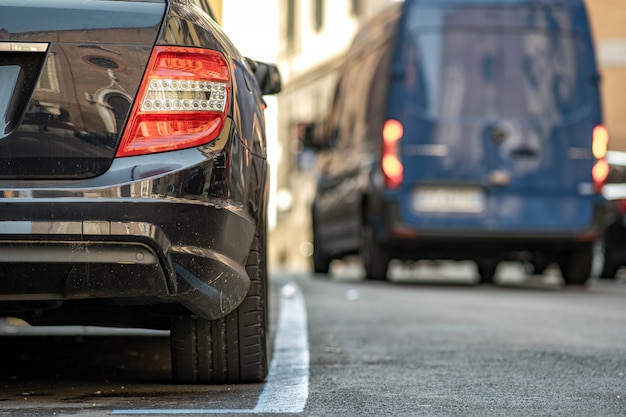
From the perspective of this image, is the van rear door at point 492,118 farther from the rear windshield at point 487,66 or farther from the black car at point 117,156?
the black car at point 117,156

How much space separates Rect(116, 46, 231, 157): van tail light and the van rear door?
8950 mm

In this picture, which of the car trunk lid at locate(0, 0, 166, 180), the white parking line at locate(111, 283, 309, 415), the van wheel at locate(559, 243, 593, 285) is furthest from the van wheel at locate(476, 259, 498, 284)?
the car trunk lid at locate(0, 0, 166, 180)

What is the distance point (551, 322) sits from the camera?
29.3ft

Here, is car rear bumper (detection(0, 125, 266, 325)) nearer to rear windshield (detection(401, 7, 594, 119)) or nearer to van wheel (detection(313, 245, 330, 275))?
rear windshield (detection(401, 7, 594, 119))

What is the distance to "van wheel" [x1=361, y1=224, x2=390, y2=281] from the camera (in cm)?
1466

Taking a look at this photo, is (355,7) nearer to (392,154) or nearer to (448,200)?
(392,154)

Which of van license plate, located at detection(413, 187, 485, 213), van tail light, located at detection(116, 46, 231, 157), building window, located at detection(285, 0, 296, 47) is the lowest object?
van license plate, located at detection(413, 187, 485, 213)

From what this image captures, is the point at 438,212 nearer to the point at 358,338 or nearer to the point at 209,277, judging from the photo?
the point at 358,338

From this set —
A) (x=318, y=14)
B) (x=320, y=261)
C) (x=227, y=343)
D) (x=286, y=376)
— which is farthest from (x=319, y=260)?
(x=318, y=14)

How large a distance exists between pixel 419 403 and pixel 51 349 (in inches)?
96.6

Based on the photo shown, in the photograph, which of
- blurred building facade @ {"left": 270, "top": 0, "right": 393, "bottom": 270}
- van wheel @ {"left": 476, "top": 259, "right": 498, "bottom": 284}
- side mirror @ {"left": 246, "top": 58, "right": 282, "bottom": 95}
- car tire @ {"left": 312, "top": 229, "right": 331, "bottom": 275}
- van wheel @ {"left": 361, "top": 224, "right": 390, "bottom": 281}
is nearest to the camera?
side mirror @ {"left": 246, "top": 58, "right": 282, "bottom": 95}

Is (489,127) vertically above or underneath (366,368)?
above

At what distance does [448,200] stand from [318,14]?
30558 millimetres

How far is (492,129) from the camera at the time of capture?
13.9 m
